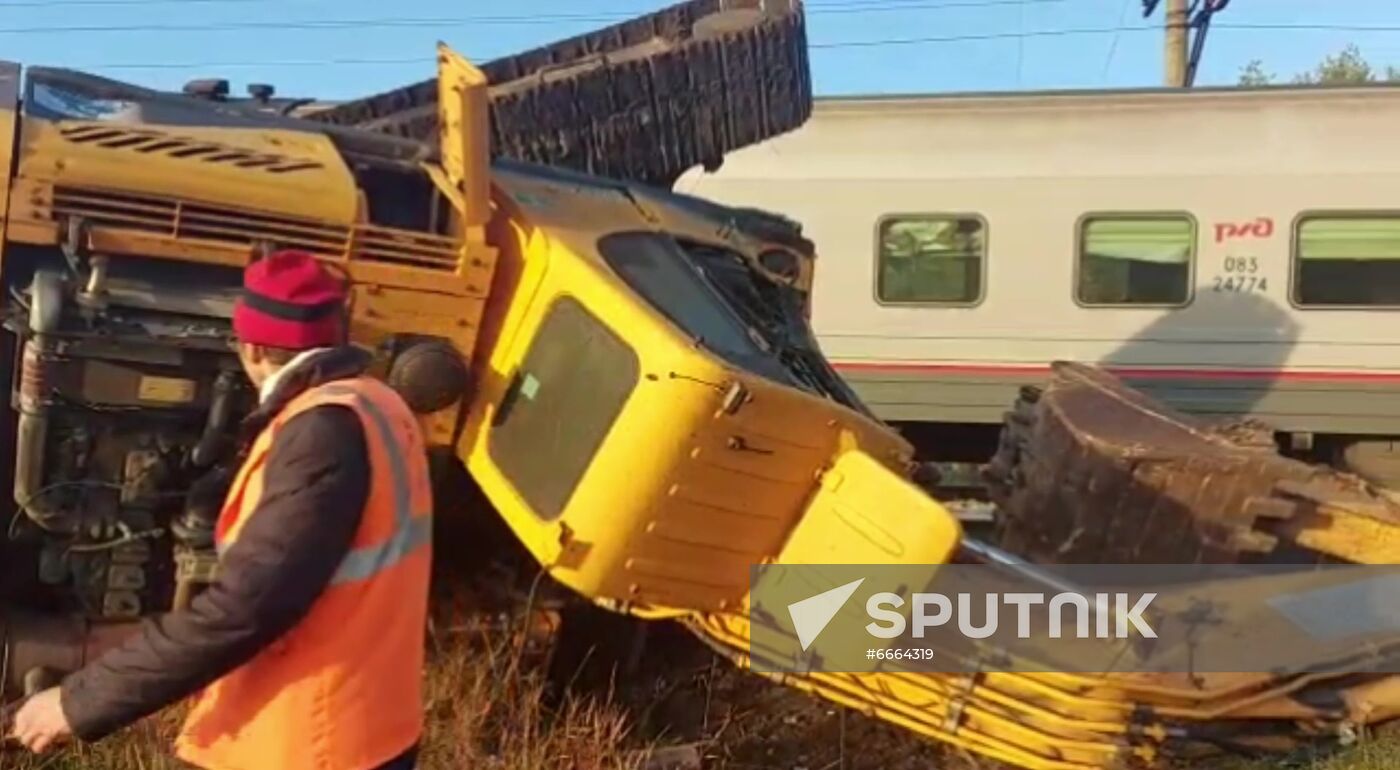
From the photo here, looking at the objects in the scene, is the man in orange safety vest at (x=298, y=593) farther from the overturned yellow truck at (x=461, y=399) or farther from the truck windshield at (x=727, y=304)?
the truck windshield at (x=727, y=304)

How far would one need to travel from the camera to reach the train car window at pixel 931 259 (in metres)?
10.5

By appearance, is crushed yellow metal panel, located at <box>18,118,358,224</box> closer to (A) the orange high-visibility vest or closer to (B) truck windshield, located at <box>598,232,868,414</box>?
(B) truck windshield, located at <box>598,232,868,414</box>

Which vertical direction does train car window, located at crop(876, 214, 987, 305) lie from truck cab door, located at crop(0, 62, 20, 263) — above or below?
below

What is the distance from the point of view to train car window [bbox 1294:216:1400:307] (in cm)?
1000

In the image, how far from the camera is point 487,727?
4574mm

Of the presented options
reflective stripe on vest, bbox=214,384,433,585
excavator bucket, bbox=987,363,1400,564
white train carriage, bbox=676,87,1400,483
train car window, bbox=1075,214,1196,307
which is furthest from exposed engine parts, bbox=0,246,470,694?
train car window, bbox=1075,214,1196,307

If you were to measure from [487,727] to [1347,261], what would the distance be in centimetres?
713

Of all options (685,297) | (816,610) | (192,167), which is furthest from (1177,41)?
(192,167)

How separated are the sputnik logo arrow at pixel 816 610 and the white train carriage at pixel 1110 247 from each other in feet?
20.0

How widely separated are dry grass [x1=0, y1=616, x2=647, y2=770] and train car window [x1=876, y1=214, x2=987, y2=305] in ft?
20.1

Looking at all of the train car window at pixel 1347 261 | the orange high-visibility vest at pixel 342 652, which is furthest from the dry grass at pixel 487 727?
the train car window at pixel 1347 261

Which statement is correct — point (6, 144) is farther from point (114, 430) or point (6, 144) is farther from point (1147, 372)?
point (1147, 372)

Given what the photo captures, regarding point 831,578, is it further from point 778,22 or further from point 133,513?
point 778,22

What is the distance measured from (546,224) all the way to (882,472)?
1096mm
